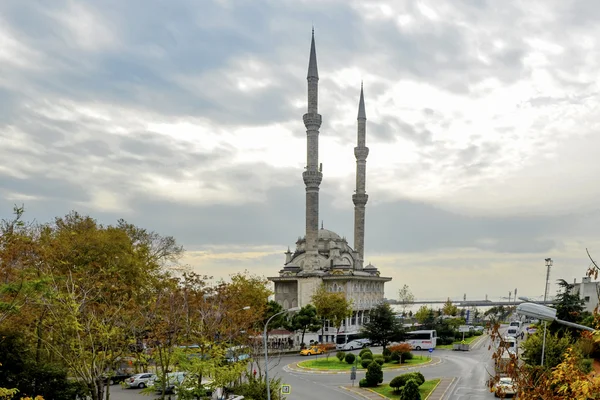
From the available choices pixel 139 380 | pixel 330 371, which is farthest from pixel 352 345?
pixel 139 380

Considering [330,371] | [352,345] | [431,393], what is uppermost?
[431,393]

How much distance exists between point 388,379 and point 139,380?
65.5ft

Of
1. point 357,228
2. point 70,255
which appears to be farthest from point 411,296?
point 70,255

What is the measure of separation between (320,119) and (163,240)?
112 feet

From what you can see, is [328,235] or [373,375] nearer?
[373,375]

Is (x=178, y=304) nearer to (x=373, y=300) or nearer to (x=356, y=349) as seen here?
(x=356, y=349)

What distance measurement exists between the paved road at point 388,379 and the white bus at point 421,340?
548cm

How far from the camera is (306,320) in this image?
198 feet

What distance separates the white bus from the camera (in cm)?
6091

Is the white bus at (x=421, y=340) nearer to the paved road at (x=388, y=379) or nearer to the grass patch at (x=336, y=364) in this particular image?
the paved road at (x=388, y=379)

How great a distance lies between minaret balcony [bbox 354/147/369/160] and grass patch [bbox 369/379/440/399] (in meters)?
58.1

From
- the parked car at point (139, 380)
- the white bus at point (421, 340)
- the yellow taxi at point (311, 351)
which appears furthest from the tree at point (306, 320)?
the parked car at point (139, 380)

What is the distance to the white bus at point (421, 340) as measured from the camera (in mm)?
60906

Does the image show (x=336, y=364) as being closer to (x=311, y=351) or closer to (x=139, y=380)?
(x=311, y=351)
